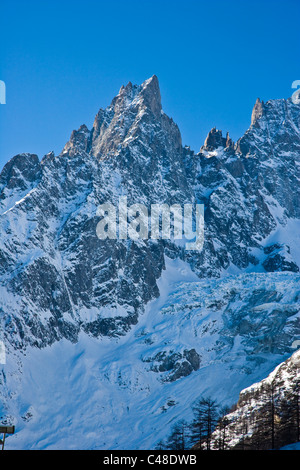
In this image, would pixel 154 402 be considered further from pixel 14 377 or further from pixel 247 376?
pixel 14 377

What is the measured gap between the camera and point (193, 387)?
194 metres

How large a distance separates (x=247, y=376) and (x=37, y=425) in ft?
184

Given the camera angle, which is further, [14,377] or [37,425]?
[14,377]

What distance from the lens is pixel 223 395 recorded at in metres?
185

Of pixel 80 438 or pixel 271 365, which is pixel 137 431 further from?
pixel 271 365

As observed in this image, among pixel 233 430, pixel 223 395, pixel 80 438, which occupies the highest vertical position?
pixel 223 395
